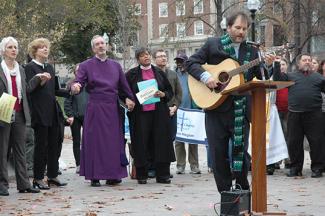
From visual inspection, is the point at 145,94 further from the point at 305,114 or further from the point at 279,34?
the point at 279,34

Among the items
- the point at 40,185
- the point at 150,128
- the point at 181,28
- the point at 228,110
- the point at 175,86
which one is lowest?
the point at 40,185

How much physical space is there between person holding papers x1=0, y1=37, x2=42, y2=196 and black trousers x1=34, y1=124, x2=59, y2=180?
0.47m

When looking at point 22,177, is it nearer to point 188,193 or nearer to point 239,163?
point 188,193

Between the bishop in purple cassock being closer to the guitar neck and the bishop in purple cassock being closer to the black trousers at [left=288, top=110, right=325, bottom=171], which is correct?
the black trousers at [left=288, top=110, right=325, bottom=171]

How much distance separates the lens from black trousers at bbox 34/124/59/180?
1045 cm

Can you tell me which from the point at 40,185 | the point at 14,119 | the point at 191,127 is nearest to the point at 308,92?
the point at 191,127

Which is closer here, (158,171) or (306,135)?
(158,171)

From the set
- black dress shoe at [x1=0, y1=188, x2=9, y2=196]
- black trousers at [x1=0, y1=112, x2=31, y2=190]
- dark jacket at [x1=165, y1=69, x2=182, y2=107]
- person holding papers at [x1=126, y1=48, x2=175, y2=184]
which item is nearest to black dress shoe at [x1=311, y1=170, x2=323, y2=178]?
person holding papers at [x1=126, y1=48, x2=175, y2=184]

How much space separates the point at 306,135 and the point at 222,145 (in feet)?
16.8

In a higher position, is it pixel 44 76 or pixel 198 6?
pixel 198 6

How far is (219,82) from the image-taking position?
7.36 meters

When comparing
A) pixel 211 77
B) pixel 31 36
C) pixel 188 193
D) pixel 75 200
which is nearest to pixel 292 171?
pixel 188 193

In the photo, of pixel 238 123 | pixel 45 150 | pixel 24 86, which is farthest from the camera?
pixel 45 150

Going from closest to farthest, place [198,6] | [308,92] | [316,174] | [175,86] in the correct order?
[316,174]
[308,92]
[175,86]
[198,6]
